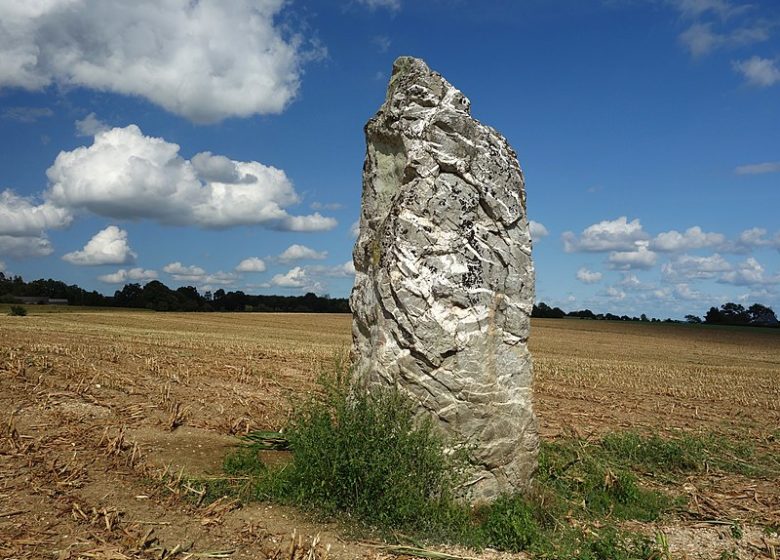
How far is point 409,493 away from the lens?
7.12 metres

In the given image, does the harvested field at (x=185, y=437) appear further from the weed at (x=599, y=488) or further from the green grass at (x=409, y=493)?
the weed at (x=599, y=488)

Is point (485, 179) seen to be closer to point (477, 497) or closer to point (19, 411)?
point (477, 497)

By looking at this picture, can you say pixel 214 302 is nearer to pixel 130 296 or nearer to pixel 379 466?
pixel 130 296

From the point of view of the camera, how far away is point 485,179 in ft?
27.4

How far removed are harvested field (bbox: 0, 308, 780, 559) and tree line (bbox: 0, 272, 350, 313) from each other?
54213 millimetres

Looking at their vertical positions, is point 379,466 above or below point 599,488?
above

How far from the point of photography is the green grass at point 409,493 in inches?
276

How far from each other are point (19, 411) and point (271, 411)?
436cm

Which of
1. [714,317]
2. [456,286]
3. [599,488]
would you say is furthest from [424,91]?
[714,317]

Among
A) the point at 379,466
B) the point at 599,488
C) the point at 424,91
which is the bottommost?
the point at 599,488

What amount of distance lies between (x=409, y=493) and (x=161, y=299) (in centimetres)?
7282

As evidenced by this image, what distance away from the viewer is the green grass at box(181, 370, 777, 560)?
7.02m

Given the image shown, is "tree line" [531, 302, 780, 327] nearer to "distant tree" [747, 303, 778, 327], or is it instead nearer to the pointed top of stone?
"distant tree" [747, 303, 778, 327]

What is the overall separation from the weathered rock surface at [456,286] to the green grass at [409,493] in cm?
38
